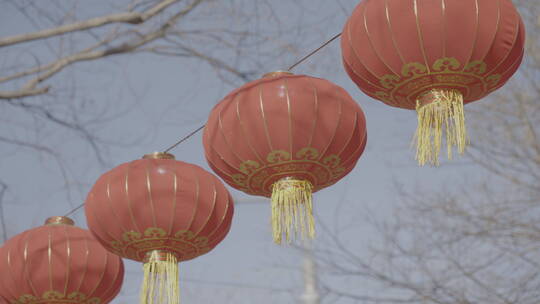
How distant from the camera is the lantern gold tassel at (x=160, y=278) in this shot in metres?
2.74

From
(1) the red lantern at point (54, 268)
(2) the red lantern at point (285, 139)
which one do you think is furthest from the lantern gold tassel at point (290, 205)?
(1) the red lantern at point (54, 268)

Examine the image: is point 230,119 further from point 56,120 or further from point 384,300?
point 384,300

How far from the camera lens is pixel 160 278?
2.77 m

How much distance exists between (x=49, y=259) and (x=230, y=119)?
1.23 meters

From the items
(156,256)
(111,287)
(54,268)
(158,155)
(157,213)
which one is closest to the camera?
(157,213)

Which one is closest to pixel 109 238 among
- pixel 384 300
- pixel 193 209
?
pixel 193 209

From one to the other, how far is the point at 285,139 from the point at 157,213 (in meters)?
0.66

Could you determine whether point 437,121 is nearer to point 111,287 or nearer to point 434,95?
point 434,95

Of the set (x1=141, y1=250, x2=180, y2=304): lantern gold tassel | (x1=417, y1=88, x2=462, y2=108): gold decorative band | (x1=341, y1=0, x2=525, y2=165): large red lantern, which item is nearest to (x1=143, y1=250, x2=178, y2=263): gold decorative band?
(x1=141, y1=250, x2=180, y2=304): lantern gold tassel

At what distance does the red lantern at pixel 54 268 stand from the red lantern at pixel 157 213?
41cm

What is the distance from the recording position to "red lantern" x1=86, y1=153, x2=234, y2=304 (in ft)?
8.87

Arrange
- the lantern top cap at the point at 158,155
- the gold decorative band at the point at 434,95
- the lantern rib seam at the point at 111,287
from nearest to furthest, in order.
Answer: the gold decorative band at the point at 434,95, the lantern top cap at the point at 158,155, the lantern rib seam at the point at 111,287

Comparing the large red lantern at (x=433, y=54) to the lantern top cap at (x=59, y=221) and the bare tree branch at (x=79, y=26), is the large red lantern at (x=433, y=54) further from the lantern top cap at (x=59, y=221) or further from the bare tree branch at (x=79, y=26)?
the lantern top cap at (x=59, y=221)

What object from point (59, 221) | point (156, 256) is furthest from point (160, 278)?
point (59, 221)
